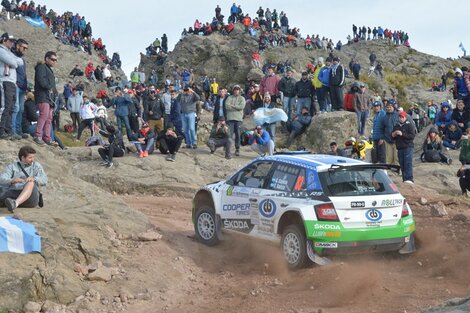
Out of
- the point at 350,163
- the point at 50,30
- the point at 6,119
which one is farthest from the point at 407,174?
the point at 50,30

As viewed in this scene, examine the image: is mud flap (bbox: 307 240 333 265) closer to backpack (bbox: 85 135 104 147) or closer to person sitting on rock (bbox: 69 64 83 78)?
backpack (bbox: 85 135 104 147)

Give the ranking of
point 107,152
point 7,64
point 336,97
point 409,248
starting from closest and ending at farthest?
point 409,248 → point 7,64 → point 107,152 → point 336,97

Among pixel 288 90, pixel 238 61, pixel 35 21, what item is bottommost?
pixel 288 90

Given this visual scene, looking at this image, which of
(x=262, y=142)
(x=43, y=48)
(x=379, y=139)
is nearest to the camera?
(x=379, y=139)

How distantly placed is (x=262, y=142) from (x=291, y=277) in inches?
370

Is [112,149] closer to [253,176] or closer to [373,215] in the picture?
[253,176]

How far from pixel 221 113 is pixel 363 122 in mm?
5733

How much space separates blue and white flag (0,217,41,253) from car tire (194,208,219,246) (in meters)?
3.36

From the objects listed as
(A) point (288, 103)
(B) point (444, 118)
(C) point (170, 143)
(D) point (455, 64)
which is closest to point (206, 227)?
(C) point (170, 143)

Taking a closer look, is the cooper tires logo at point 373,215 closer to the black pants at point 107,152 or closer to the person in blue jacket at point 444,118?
the black pants at point 107,152

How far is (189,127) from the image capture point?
19.5 meters

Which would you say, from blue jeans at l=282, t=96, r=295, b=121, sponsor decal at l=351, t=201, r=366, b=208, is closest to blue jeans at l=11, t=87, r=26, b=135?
sponsor decal at l=351, t=201, r=366, b=208

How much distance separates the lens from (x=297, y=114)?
22156 mm

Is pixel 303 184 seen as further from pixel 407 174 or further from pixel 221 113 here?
pixel 221 113
